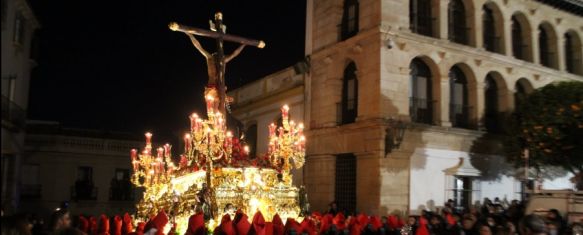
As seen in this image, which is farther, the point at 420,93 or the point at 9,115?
the point at 420,93

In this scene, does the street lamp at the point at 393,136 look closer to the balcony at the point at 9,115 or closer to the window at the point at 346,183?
the window at the point at 346,183

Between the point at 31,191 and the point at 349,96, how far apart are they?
1690 centimetres

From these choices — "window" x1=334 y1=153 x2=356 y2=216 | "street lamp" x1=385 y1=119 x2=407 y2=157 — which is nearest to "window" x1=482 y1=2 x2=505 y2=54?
"street lamp" x1=385 y1=119 x2=407 y2=157

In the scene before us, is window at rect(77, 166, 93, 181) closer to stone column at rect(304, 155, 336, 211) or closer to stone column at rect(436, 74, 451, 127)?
stone column at rect(304, 155, 336, 211)

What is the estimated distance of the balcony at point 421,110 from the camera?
19453mm

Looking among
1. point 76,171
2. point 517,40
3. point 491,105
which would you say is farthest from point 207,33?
point 76,171

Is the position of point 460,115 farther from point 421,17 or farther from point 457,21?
point 421,17

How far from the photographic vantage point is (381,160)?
17.8m

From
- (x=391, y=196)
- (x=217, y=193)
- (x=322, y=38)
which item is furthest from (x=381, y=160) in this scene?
(x=217, y=193)

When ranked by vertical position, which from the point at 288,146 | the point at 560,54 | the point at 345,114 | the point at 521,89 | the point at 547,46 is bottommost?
the point at 288,146

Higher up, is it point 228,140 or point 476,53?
point 476,53

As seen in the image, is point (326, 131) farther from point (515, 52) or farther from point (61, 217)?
point (61, 217)

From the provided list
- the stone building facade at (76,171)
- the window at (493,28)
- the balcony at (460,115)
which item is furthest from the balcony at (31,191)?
the window at (493,28)

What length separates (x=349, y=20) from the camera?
68.5ft
